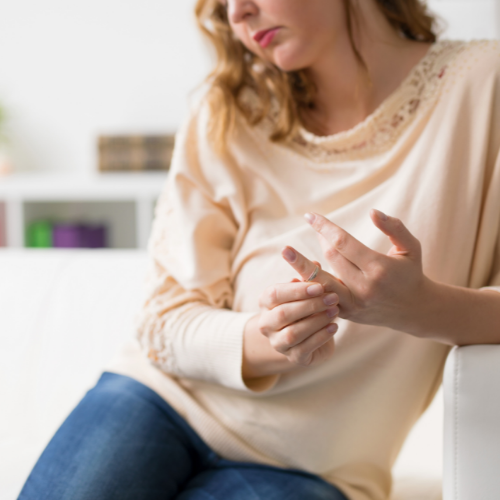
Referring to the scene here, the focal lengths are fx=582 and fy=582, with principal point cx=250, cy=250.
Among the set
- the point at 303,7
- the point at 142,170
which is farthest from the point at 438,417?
the point at 142,170

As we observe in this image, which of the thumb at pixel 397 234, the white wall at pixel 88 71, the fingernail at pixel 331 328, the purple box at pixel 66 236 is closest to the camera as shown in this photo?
the thumb at pixel 397 234

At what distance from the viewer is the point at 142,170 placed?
2.84 meters

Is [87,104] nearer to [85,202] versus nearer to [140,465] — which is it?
[85,202]

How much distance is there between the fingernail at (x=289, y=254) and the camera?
62 cm

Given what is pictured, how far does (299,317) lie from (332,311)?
0.04 m

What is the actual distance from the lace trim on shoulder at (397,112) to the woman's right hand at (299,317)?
1.11 feet

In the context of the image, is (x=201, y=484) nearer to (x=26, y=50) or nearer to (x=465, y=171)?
(x=465, y=171)

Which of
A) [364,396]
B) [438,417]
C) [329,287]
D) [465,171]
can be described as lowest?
[438,417]

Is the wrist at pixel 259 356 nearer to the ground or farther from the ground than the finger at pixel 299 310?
nearer to the ground

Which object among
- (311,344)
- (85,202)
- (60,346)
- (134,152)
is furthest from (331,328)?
(85,202)

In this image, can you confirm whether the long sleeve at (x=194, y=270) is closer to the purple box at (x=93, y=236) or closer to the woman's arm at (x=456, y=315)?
the woman's arm at (x=456, y=315)

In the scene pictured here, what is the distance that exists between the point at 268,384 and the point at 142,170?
2.11 metres

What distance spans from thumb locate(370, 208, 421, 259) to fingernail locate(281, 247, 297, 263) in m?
0.09

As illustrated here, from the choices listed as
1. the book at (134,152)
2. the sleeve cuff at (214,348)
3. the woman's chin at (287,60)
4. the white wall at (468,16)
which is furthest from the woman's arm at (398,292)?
the book at (134,152)
